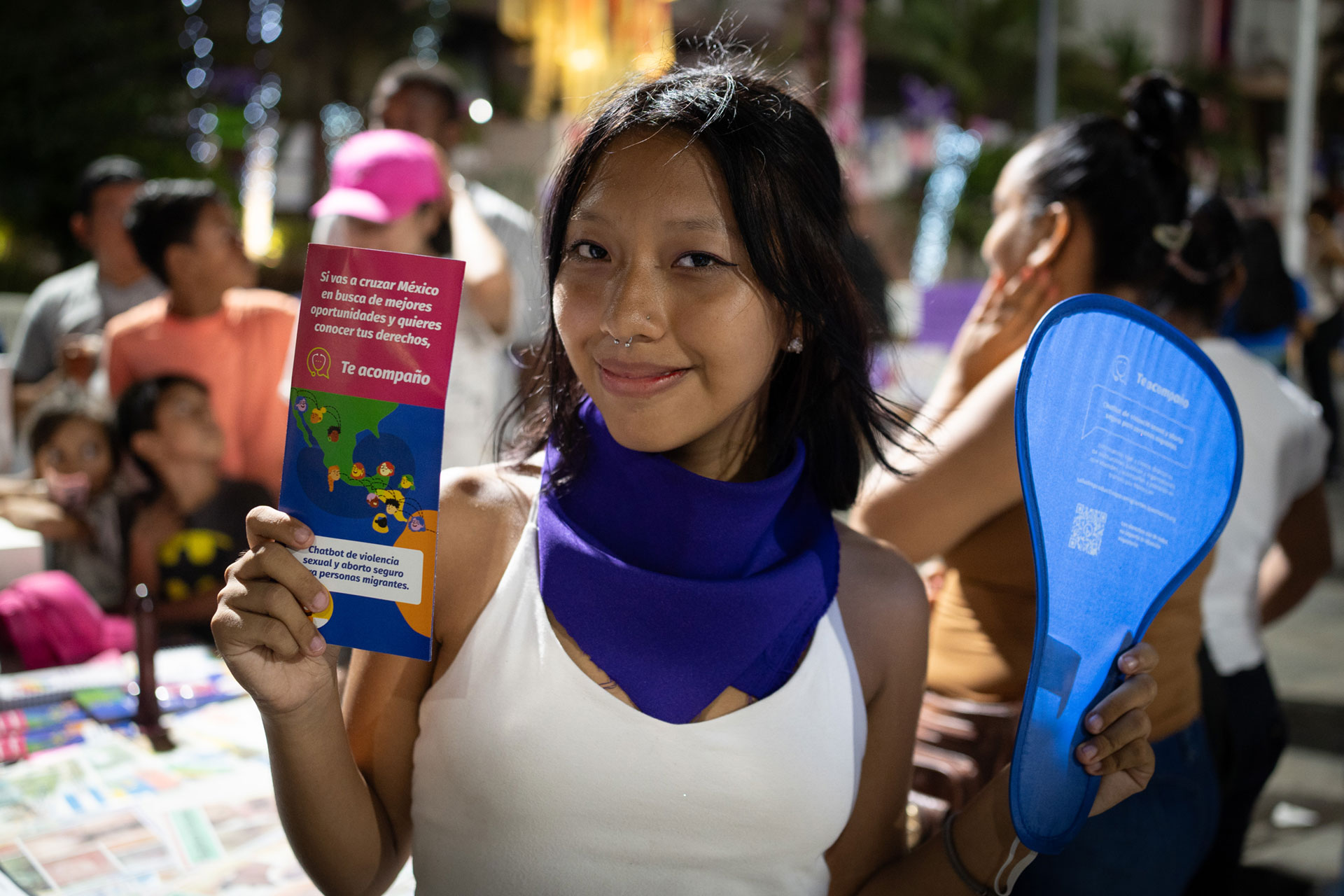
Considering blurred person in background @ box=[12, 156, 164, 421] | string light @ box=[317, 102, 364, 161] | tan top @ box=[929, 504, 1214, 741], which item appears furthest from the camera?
string light @ box=[317, 102, 364, 161]

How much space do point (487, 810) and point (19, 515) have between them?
2193 millimetres

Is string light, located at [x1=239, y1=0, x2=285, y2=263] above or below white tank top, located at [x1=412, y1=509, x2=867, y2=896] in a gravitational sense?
above

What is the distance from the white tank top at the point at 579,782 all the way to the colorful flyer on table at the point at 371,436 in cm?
16

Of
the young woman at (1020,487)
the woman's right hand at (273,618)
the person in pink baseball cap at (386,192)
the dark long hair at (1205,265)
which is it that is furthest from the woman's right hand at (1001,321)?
the person in pink baseball cap at (386,192)

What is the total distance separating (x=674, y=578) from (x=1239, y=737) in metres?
1.36

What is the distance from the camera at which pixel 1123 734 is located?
103cm

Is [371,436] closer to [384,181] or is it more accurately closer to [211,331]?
[384,181]

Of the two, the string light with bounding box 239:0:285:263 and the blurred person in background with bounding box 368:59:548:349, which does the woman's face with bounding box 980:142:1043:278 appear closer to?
the blurred person in background with bounding box 368:59:548:349

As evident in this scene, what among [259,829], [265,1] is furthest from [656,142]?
[265,1]

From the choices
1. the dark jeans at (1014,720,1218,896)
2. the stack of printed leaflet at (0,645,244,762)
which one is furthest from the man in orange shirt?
the dark jeans at (1014,720,1218,896)

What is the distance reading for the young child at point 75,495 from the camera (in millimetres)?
2771

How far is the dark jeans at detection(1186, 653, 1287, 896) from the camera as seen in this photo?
1943 millimetres

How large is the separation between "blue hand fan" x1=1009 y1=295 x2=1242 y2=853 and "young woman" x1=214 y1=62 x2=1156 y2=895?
0.04m

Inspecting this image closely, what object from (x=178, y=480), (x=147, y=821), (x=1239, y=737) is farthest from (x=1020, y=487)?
(x=178, y=480)
